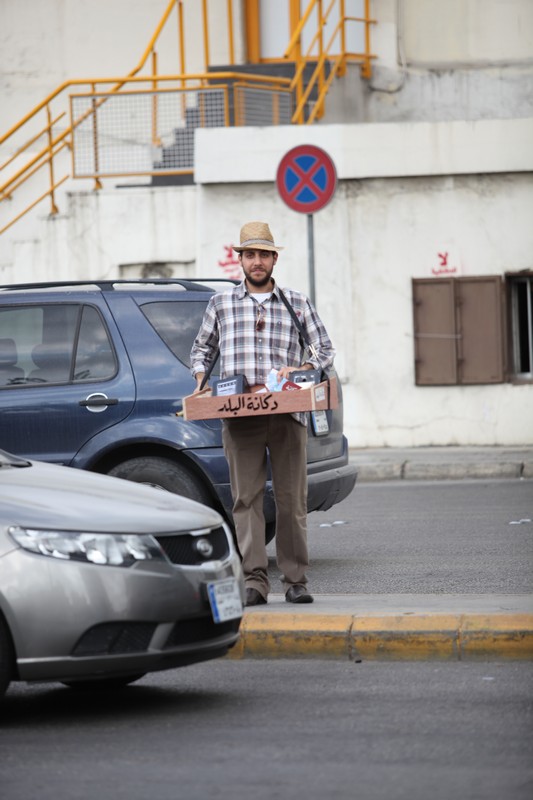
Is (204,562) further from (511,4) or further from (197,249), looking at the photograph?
(511,4)

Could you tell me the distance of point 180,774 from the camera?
5281mm

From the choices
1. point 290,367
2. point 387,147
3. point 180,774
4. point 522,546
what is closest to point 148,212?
point 387,147

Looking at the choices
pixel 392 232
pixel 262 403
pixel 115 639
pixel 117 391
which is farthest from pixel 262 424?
pixel 392 232

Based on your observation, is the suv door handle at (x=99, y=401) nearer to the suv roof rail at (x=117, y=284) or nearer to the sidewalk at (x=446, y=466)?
the suv roof rail at (x=117, y=284)

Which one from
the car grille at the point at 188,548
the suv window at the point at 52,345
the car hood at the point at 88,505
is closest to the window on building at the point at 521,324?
the suv window at the point at 52,345

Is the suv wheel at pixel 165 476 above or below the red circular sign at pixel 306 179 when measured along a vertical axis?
below

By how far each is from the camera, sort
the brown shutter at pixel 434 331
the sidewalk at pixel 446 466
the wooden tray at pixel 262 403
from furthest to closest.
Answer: the brown shutter at pixel 434 331 → the sidewalk at pixel 446 466 → the wooden tray at pixel 262 403

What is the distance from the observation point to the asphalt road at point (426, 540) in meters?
9.16

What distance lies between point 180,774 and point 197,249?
13.5 m

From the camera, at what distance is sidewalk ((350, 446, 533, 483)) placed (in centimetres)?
1573

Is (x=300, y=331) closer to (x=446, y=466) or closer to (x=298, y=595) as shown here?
(x=298, y=595)

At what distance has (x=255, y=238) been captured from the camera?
8156mm

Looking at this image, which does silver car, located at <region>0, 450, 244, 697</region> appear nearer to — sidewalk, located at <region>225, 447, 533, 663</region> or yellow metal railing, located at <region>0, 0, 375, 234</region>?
sidewalk, located at <region>225, 447, 533, 663</region>

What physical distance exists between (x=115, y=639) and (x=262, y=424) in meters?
2.36
